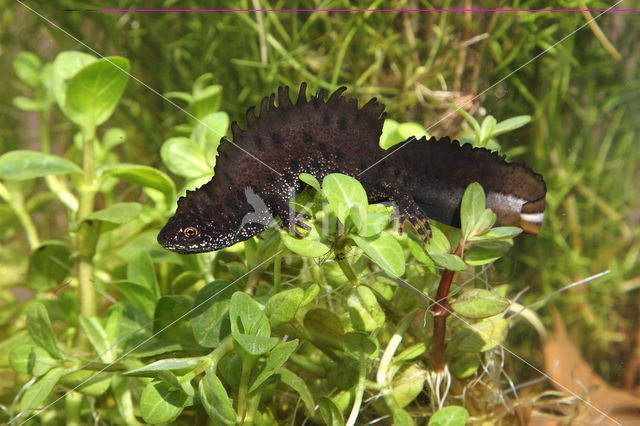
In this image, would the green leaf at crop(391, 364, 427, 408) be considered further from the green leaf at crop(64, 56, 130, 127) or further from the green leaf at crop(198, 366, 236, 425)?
the green leaf at crop(64, 56, 130, 127)

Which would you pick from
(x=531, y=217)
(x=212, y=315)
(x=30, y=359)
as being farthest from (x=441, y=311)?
(x=30, y=359)

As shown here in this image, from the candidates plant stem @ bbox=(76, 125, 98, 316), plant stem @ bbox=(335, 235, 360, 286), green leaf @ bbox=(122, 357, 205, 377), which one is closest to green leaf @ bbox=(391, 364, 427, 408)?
plant stem @ bbox=(335, 235, 360, 286)

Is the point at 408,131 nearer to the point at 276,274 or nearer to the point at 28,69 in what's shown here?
the point at 276,274

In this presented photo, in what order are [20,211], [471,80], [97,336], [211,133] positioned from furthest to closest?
[471,80]
[20,211]
[211,133]
[97,336]

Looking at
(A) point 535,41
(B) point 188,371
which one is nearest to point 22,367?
(B) point 188,371

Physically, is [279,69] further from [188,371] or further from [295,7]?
[188,371]

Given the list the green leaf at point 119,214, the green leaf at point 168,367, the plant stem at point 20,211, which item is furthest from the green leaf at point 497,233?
the plant stem at point 20,211
